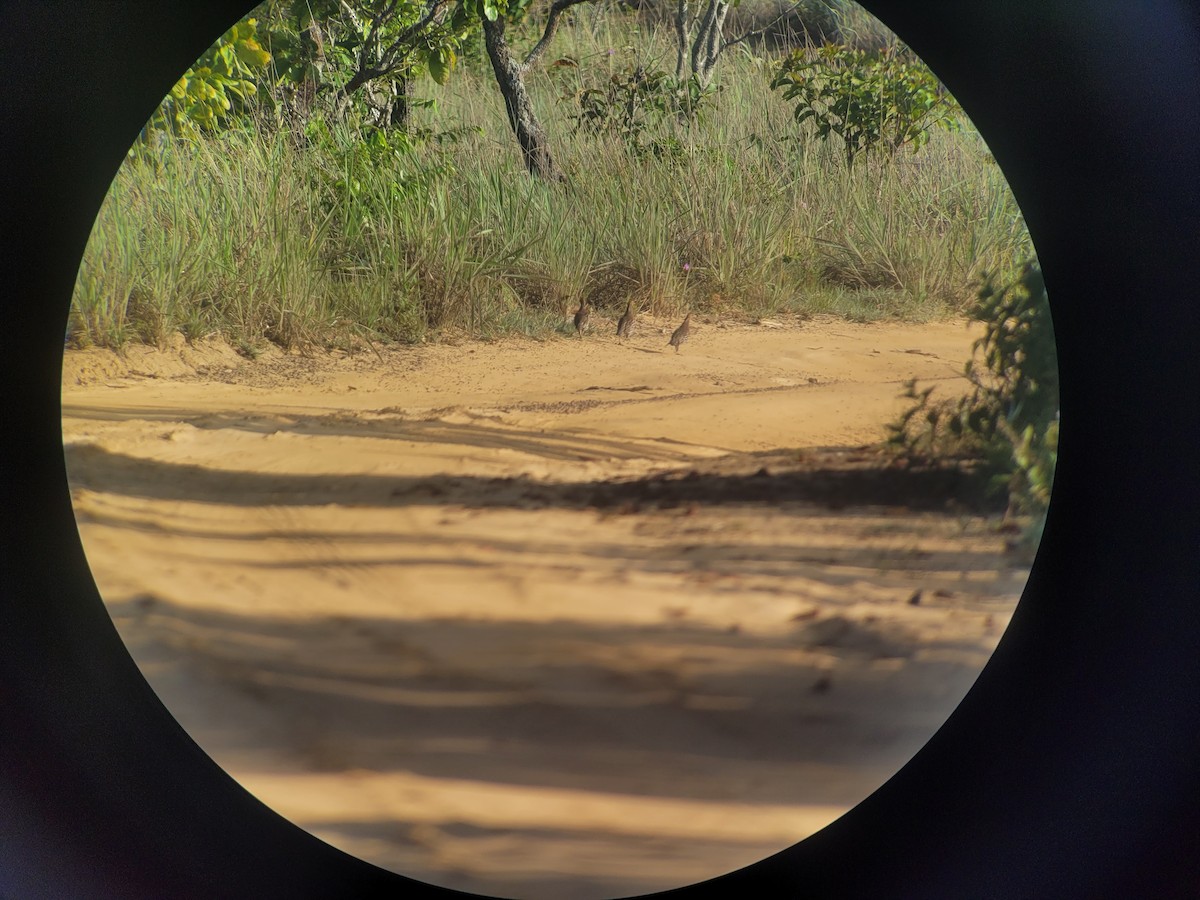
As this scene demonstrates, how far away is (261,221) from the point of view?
6.07ft

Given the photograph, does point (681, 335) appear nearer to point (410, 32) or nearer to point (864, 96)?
point (864, 96)

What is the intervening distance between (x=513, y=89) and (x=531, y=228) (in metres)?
0.25

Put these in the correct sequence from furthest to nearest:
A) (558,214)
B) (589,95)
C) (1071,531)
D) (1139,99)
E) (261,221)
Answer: (261,221) → (558,214) → (589,95) → (1071,531) → (1139,99)

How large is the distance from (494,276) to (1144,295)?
1.33 metres

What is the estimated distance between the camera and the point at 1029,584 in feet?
2.54

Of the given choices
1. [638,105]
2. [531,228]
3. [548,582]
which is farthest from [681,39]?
[548,582]

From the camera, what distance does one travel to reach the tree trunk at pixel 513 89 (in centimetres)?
151

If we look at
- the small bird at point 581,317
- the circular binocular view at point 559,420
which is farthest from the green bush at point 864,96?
the small bird at point 581,317

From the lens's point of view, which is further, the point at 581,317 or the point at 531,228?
the point at 581,317

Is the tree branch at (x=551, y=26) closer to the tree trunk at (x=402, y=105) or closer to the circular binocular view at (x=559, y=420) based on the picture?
the circular binocular view at (x=559, y=420)

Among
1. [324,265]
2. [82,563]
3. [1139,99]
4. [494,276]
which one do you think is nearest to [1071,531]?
[1139,99]

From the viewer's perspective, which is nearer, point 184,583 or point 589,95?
point 589,95

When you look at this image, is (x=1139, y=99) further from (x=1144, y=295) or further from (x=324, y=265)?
(x=324, y=265)

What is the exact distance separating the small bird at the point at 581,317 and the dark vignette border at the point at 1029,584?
1.13 metres
